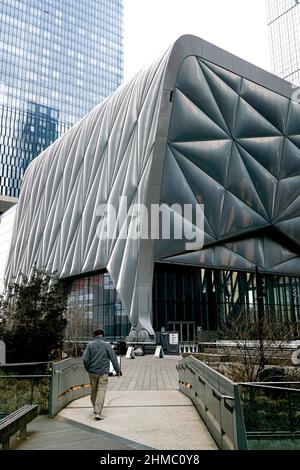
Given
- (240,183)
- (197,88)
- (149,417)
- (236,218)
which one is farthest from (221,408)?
(240,183)

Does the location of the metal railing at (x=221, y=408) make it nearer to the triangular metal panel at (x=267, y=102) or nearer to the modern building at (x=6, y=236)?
the triangular metal panel at (x=267, y=102)

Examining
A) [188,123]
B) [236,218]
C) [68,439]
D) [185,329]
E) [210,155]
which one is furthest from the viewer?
[185,329]

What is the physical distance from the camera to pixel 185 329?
1709 inches

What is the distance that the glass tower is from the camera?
12900 cm

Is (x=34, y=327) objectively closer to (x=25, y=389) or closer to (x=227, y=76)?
(x=25, y=389)

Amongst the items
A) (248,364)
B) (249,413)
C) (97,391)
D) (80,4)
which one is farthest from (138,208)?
(80,4)

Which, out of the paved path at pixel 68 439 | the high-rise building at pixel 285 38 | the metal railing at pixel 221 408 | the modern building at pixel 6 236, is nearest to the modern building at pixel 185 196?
the modern building at pixel 6 236

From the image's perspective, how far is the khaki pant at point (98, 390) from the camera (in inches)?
360

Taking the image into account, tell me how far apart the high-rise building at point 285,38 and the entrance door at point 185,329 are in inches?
5864

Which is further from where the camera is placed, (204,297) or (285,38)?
(285,38)

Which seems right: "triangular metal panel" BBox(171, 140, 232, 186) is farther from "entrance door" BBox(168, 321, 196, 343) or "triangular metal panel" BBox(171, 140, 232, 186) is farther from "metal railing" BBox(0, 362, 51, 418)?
"metal railing" BBox(0, 362, 51, 418)

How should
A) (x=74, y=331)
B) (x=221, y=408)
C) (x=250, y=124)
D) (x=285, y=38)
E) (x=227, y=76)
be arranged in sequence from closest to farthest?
(x=221, y=408) < (x=74, y=331) < (x=227, y=76) < (x=250, y=124) < (x=285, y=38)

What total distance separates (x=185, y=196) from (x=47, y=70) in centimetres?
11430

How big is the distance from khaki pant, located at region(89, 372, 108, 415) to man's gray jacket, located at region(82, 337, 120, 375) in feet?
0.41
